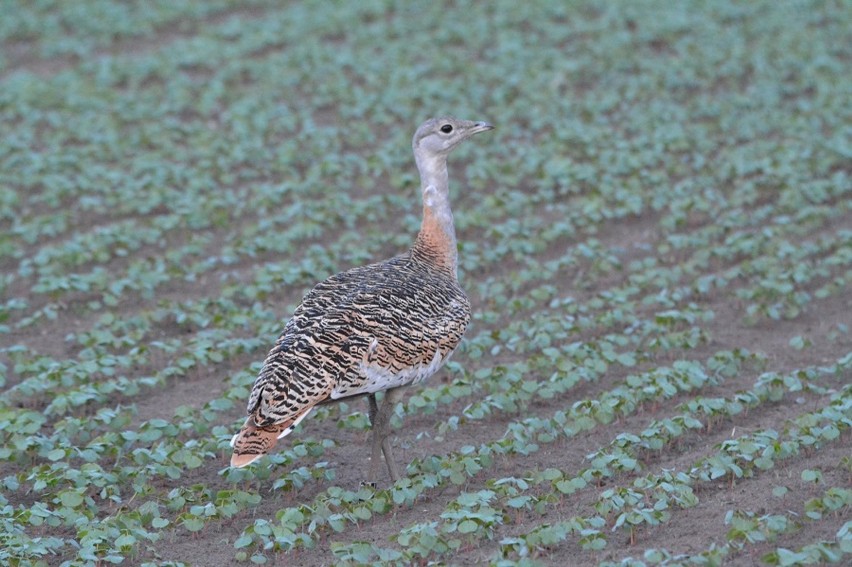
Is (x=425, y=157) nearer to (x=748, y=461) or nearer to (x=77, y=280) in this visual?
(x=748, y=461)

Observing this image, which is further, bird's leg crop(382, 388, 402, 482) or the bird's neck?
the bird's neck

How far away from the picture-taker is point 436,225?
7801mm

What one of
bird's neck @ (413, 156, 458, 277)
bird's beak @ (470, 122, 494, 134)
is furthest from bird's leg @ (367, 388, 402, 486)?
bird's beak @ (470, 122, 494, 134)

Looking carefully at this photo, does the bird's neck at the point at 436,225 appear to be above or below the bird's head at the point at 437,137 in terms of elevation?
below

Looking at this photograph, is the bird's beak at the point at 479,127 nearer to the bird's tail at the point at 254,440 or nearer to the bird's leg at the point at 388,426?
the bird's leg at the point at 388,426

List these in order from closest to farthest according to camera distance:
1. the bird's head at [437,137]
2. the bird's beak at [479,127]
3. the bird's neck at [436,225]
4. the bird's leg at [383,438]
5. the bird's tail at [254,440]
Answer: the bird's tail at [254,440] → the bird's leg at [383,438] → the bird's neck at [436,225] → the bird's head at [437,137] → the bird's beak at [479,127]

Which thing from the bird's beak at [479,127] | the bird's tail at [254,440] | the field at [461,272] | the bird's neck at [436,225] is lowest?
the field at [461,272]

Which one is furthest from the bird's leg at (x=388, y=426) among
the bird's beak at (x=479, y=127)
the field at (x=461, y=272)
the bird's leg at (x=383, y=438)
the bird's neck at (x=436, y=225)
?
the bird's beak at (x=479, y=127)

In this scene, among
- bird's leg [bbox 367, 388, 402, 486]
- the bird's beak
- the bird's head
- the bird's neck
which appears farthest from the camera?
the bird's beak

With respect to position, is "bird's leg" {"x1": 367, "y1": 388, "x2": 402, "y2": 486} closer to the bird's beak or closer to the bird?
the bird

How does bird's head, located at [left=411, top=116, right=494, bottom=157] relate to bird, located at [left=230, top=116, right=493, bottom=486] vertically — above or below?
above

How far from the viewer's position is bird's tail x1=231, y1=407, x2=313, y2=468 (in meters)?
6.06

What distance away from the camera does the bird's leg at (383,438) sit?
6793 millimetres

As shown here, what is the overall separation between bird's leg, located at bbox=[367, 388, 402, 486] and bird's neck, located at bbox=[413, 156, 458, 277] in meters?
1.14
